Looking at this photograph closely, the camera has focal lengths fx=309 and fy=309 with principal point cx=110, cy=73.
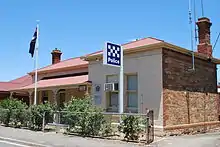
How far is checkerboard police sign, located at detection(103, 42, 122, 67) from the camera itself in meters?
14.2

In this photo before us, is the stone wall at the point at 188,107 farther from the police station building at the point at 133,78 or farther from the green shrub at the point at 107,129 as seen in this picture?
the green shrub at the point at 107,129

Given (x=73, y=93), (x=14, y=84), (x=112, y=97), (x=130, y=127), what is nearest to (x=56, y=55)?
(x=14, y=84)

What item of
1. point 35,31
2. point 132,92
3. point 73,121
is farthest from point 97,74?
point 35,31

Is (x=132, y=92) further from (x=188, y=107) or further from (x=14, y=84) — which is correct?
(x=14, y=84)

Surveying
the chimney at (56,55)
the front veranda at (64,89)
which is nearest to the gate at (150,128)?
the front veranda at (64,89)

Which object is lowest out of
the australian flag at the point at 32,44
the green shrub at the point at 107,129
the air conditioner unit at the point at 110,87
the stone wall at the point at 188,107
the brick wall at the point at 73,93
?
the green shrub at the point at 107,129

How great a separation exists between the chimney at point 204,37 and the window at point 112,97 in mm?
5740

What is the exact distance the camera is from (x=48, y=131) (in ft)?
55.2

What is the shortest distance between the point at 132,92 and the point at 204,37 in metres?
6.08

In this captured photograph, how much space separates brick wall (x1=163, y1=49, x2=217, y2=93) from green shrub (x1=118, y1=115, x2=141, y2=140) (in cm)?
341

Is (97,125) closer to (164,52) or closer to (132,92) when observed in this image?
(132,92)

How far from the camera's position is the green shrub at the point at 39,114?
17.0 metres

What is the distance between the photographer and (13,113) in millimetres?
19500

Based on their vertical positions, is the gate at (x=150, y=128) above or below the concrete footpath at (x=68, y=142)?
above
